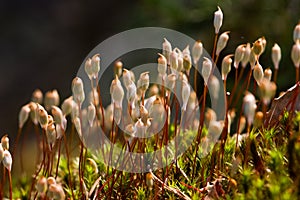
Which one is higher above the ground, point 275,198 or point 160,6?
point 160,6

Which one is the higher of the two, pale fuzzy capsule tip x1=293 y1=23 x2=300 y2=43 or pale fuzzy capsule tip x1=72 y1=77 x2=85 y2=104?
pale fuzzy capsule tip x1=293 y1=23 x2=300 y2=43

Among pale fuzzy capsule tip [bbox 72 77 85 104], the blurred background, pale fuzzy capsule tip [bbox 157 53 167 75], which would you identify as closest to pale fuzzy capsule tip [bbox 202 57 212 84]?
pale fuzzy capsule tip [bbox 157 53 167 75]

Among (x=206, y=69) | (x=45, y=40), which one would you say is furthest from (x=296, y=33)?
(x=45, y=40)

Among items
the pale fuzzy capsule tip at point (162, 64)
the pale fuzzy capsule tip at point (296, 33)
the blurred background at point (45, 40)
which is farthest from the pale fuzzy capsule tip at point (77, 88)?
the blurred background at point (45, 40)

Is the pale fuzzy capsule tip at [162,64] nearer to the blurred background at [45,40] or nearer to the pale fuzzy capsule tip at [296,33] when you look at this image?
the pale fuzzy capsule tip at [296,33]

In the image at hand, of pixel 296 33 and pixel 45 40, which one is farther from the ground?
pixel 296 33

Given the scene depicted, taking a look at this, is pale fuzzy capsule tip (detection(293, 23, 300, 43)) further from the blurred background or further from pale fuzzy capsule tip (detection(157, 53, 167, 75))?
the blurred background

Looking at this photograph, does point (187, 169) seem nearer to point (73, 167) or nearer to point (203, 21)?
point (73, 167)

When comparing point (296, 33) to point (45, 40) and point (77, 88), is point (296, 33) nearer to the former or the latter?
point (77, 88)

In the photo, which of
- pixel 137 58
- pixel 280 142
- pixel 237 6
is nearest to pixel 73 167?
pixel 280 142

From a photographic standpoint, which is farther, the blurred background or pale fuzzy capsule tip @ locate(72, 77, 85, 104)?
the blurred background

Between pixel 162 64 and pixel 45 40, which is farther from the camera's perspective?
pixel 45 40
